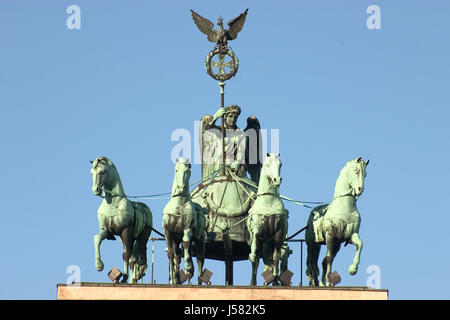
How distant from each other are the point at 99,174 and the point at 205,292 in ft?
14.7

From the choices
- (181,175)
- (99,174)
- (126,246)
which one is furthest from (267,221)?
(99,174)

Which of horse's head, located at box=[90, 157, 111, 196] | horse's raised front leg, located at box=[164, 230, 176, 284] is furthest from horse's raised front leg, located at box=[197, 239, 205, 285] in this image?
horse's head, located at box=[90, 157, 111, 196]

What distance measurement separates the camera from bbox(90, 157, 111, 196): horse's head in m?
75.7

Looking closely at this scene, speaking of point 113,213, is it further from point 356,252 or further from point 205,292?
point 356,252

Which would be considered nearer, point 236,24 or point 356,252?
point 356,252

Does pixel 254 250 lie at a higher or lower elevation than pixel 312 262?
higher

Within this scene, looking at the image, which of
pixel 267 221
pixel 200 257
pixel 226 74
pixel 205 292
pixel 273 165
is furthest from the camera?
pixel 226 74

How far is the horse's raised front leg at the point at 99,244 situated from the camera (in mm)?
75688

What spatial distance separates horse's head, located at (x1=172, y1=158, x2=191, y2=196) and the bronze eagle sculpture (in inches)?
285

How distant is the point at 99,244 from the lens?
249 ft

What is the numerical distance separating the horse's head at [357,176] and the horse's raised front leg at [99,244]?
7.06m

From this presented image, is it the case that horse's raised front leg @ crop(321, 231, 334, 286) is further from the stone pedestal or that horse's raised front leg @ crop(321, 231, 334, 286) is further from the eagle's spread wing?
the eagle's spread wing
